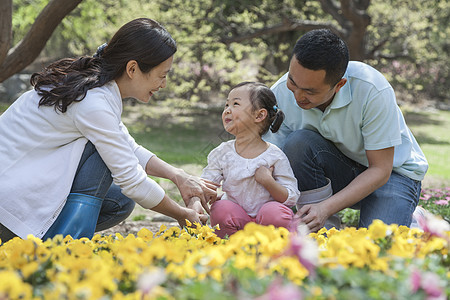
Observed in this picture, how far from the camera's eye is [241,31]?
9531 mm

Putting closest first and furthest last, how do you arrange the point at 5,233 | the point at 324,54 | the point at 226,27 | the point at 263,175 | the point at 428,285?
the point at 428,285, the point at 5,233, the point at 324,54, the point at 263,175, the point at 226,27

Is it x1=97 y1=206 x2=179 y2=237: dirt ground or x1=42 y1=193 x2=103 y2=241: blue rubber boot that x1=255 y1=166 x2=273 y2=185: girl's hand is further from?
x1=97 y1=206 x2=179 y2=237: dirt ground

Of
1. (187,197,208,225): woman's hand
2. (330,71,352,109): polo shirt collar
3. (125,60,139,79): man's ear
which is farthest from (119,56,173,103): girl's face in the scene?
(330,71,352,109): polo shirt collar

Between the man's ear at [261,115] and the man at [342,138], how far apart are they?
0.63 feet

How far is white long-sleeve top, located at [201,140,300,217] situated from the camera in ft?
9.44

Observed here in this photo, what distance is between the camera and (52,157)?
2.45m

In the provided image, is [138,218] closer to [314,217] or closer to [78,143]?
[78,143]

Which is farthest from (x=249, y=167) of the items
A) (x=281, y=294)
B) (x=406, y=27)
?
(x=406, y=27)

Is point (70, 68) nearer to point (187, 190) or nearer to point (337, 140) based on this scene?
point (187, 190)

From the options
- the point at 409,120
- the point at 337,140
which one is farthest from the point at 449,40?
the point at 337,140

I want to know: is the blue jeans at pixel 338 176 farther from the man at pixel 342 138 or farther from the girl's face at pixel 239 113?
the girl's face at pixel 239 113

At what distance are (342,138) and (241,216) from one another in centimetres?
77

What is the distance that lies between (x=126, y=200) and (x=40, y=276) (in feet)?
4.73

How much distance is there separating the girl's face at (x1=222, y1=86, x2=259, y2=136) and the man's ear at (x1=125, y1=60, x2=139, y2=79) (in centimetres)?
55
